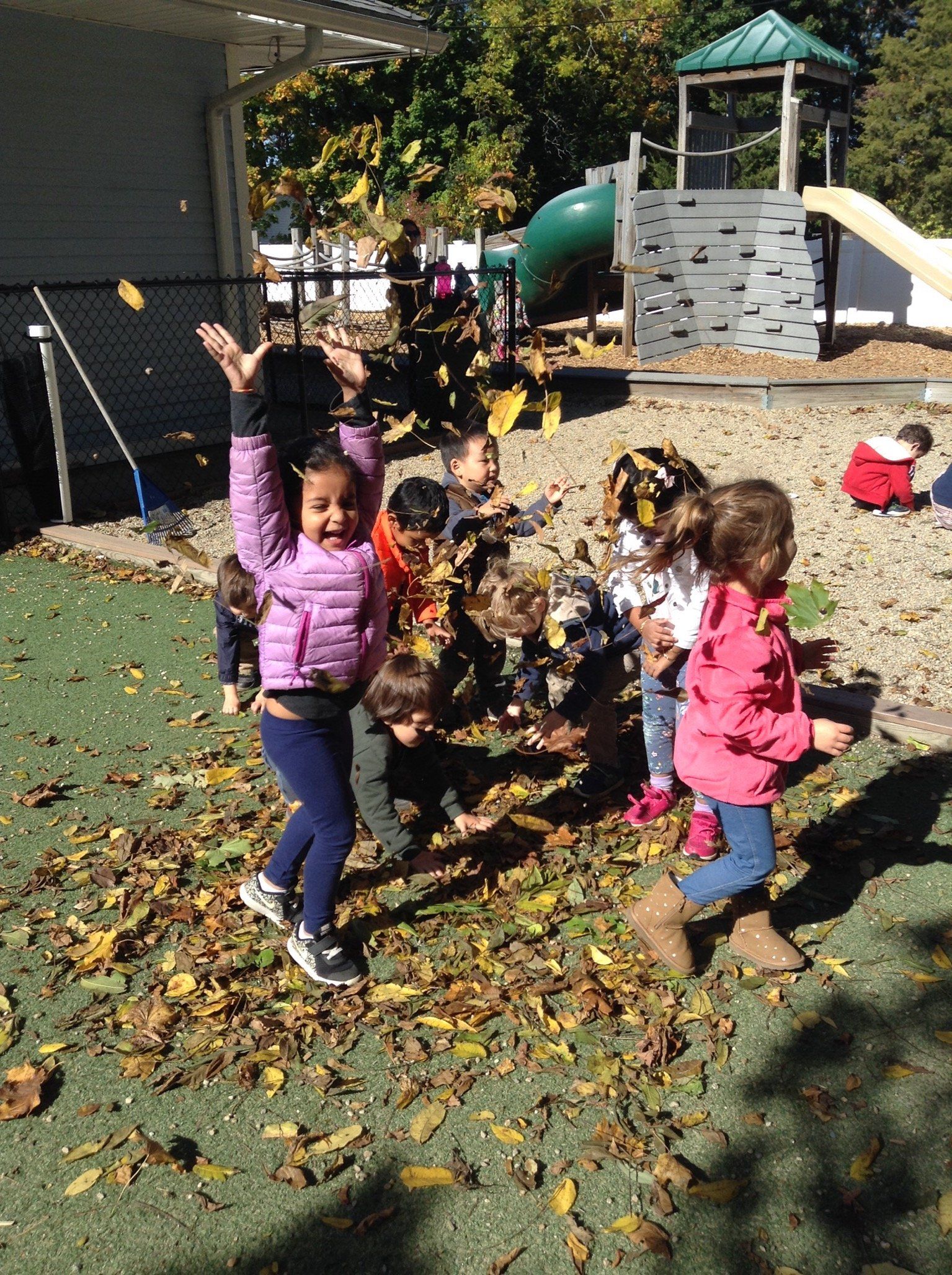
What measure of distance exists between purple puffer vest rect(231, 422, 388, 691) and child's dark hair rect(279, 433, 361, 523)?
0.23 feet

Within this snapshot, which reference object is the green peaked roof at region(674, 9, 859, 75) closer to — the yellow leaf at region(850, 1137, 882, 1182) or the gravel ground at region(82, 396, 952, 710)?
the gravel ground at region(82, 396, 952, 710)

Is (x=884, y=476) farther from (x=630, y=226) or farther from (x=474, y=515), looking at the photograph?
(x=630, y=226)

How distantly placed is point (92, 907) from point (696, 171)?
16.0 metres

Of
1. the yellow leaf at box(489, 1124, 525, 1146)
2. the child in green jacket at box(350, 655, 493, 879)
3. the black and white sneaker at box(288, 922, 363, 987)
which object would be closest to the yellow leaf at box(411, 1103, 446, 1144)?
the yellow leaf at box(489, 1124, 525, 1146)

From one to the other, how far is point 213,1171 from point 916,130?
1425 inches

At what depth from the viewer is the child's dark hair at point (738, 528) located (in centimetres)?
302

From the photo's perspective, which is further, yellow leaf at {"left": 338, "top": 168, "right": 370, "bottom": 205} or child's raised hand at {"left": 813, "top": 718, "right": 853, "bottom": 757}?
yellow leaf at {"left": 338, "top": 168, "right": 370, "bottom": 205}

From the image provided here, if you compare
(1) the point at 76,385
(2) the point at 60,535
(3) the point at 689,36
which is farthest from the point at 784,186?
(3) the point at 689,36

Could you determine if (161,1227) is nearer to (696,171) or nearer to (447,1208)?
(447,1208)

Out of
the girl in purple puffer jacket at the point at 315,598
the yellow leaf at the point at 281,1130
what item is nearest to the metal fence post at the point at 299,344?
the girl in purple puffer jacket at the point at 315,598

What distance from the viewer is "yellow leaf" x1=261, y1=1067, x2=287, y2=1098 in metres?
2.85

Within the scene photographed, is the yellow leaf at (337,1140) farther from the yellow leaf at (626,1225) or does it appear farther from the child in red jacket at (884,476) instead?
the child in red jacket at (884,476)

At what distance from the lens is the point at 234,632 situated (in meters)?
5.08

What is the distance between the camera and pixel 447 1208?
2479 mm
